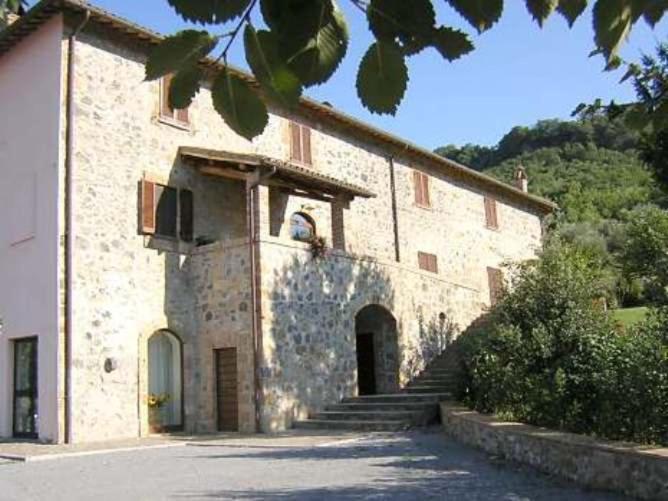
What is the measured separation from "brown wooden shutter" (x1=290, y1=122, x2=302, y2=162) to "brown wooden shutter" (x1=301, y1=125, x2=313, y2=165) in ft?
0.38

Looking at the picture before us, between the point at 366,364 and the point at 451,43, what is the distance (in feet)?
50.6

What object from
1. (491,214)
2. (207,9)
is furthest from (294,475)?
(491,214)

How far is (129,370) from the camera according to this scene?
42.8 ft

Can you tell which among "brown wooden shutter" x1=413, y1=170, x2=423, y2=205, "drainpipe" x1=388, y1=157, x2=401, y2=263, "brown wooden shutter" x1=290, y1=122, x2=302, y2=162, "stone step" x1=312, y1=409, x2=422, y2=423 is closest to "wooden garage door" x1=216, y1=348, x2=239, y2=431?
"stone step" x1=312, y1=409, x2=422, y2=423

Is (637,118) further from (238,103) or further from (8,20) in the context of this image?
(8,20)

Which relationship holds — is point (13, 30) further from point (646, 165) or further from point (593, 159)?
point (593, 159)

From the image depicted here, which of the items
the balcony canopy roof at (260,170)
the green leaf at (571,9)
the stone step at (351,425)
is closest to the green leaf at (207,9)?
the green leaf at (571,9)

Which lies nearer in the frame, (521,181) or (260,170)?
(260,170)

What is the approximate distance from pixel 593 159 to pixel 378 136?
83.4 ft

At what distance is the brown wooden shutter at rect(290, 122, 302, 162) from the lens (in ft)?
55.2

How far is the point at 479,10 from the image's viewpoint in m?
1.43

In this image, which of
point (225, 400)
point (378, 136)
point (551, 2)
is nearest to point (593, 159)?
point (378, 136)

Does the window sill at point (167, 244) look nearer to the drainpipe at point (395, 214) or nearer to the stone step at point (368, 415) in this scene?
the stone step at point (368, 415)

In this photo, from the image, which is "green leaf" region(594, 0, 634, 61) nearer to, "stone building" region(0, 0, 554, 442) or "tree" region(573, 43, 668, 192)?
"tree" region(573, 43, 668, 192)
